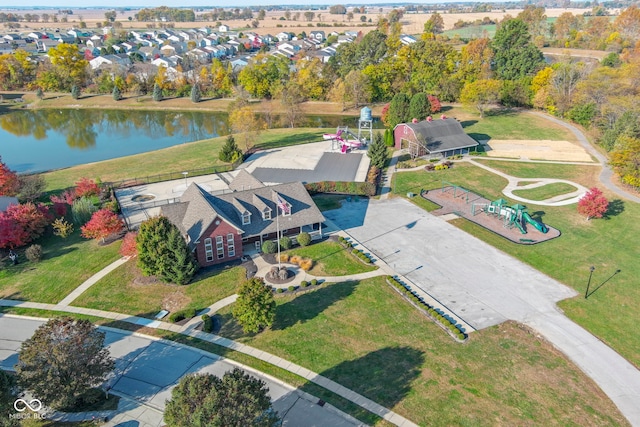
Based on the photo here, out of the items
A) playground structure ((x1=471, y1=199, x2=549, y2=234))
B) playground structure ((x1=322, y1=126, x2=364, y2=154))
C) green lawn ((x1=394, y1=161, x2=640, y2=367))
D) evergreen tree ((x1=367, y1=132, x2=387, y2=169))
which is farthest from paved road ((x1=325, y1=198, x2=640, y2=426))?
playground structure ((x1=322, y1=126, x2=364, y2=154))

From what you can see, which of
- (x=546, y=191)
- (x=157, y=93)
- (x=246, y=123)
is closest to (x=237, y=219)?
(x=246, y=123)

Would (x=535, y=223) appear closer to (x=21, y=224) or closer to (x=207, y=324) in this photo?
(x=207, y=324)

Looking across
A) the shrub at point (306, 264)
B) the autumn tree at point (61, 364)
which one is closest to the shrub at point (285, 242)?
the shrub at point (306, 264)

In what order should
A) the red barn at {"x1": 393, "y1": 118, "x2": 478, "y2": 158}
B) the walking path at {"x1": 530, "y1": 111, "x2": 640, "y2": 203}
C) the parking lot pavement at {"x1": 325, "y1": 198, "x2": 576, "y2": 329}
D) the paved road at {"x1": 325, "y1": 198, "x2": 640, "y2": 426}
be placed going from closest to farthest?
the paved road at {"x1": 325, "y1": 198, "x2": 640, "y2": 426}, the parking lot pavement at {"x1": 325, "y1": 198, "x2": 576, "y2": 329}, the walking path at {"x1": 530, "y1": 111, "x2": 640, "y2": 203}, the red barn at {"x1": 393, "y1": 118, "x2": 478, "y2": 158}

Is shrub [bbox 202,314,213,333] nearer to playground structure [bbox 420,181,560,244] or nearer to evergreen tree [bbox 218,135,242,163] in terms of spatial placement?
playground structure [bbox 420,181,560,244]

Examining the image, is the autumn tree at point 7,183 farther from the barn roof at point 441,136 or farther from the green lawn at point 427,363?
the barn roof at point 441,136

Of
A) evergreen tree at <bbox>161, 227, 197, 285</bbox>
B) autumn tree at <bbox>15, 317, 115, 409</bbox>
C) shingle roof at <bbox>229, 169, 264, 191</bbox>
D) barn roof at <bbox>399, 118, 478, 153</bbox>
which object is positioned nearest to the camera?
autumn tree at <bbox>15, 317, 115, 409</bbox>
